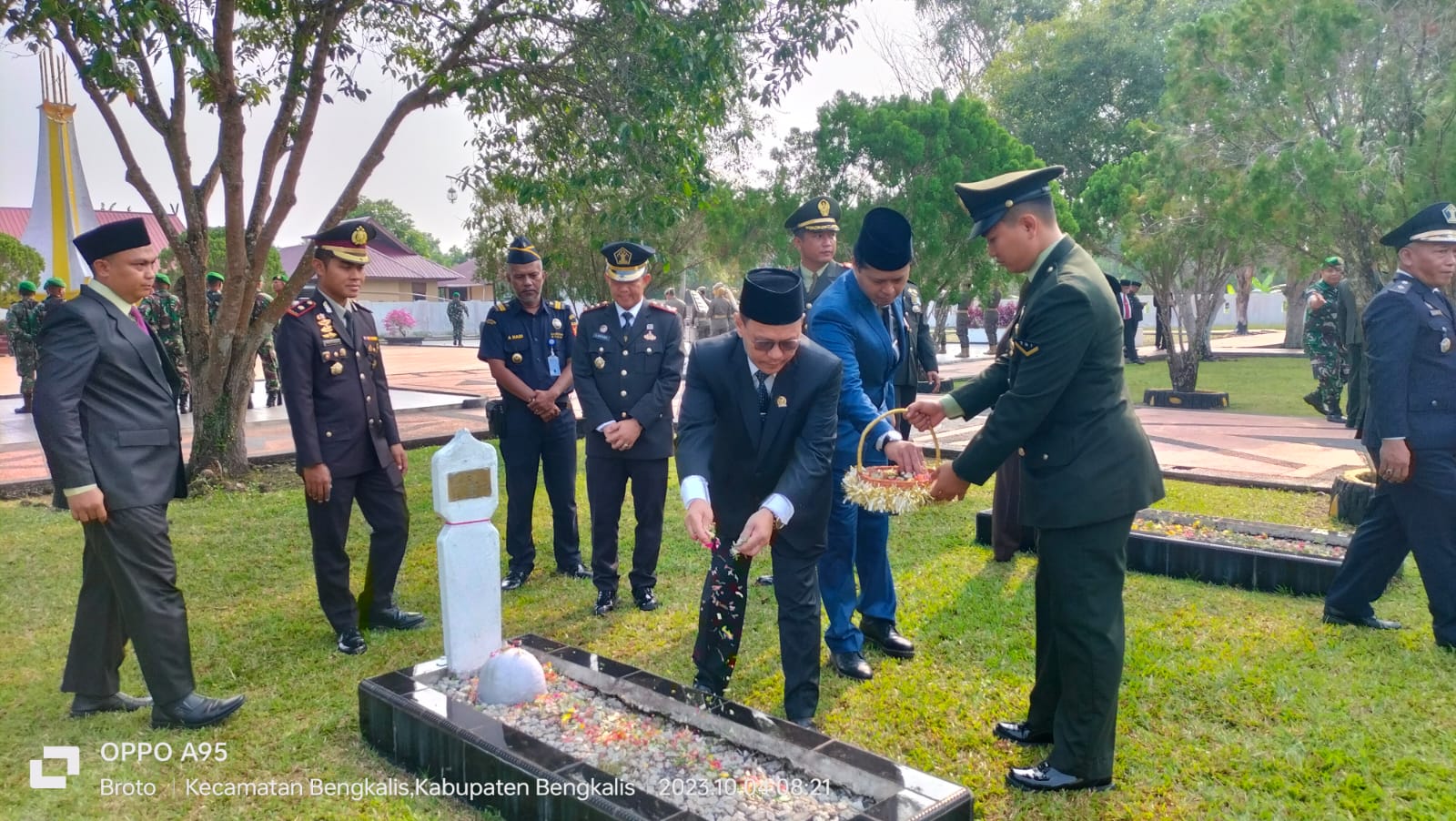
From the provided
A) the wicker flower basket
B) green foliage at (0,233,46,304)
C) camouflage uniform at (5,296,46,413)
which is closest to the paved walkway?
camouflage uniform at (5,296,46,413)

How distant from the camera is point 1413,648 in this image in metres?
4.45

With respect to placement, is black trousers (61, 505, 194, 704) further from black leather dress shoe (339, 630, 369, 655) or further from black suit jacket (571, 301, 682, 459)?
black suit jacket (571, 301, 682, 459)

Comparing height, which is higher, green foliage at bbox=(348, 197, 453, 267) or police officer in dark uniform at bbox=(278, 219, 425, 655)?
green foliage at bbox=(348, 197, 453, 267)

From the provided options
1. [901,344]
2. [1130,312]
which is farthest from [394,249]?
[901,344]

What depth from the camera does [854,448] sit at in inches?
172

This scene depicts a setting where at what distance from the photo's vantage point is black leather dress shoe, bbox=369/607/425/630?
197 inches

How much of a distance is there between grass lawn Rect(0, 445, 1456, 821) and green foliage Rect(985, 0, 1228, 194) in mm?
24059

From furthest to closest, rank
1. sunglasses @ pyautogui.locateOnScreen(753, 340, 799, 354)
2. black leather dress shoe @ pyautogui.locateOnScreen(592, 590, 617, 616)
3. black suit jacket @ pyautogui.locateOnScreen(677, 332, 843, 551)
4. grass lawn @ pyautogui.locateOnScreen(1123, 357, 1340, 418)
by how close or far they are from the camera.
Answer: grass lawn @ pyautogui.locateOnScreen(1123, 357, 1340, 418) → black leather dress shoe @ pyautogui.locateOnScreen(592, 590, 617, 616) → black suit jacket @ pyautogui.locateOnScreen(677, 332, 843, 551) → sunglasses @ pyautogui.locateOnScreen(753, 340, 799, 354)

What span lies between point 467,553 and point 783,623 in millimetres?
1400

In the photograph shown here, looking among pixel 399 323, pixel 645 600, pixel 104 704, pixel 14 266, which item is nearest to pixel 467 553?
pixel 645 600

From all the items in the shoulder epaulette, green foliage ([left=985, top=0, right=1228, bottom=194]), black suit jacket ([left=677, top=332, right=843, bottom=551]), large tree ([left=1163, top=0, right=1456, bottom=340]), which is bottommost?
black suit jacket ([left=677, top=332, right=843, bottom=551])

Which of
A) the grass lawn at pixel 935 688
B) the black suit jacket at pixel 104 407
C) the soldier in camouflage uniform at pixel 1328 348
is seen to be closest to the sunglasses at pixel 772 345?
the grass lawn at pixel 935 688

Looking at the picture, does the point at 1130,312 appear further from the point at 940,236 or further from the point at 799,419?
the point at 799,419

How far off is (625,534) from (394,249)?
5096 centimetres
